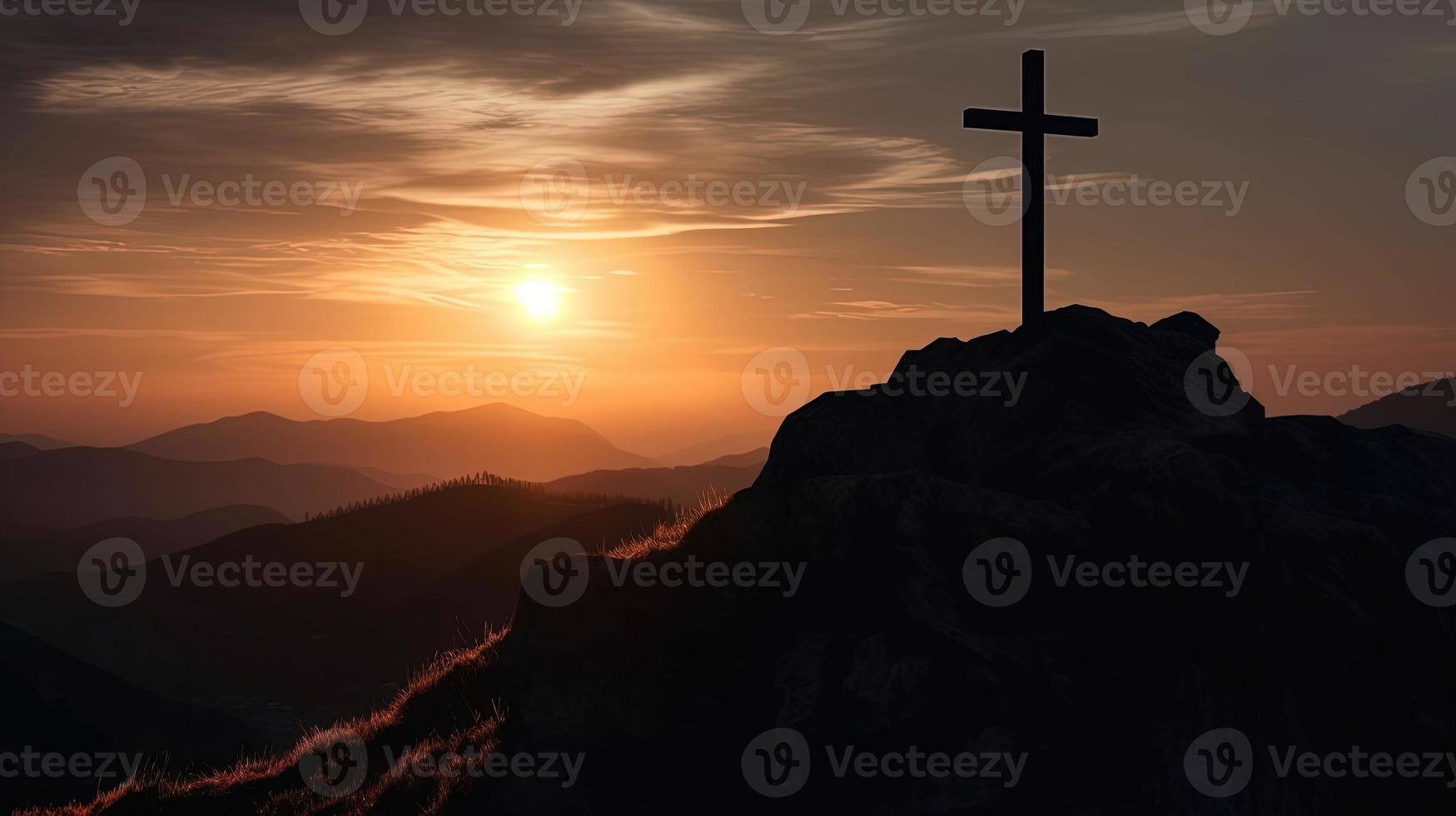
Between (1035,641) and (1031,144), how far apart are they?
11068 millimetres

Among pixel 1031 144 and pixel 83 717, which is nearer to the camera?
pixel 1031 144

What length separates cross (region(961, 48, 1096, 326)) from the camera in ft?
70.9

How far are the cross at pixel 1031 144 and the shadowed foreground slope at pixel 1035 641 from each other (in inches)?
120

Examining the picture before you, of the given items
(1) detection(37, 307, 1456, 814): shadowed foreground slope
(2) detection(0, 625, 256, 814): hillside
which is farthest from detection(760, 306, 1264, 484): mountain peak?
(2) detection(0, 625, 256, 814): hillside

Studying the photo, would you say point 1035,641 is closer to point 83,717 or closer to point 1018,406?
point 1018,406

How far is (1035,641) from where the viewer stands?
49.1ft

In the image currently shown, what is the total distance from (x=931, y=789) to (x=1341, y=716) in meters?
5.85

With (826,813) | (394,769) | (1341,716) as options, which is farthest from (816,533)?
(394,769)

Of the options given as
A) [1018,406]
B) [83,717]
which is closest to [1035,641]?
[1018,406]

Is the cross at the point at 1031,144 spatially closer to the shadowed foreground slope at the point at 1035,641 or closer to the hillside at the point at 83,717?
the shadowed foreground slope at the point at 1035,641

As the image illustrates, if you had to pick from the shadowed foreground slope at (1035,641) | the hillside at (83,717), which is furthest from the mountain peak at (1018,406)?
the hillside at (83,717)

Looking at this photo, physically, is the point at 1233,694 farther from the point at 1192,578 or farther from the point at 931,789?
the point at 931,789

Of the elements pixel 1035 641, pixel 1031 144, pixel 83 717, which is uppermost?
pixel 1031 144

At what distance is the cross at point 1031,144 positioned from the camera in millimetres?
21625
